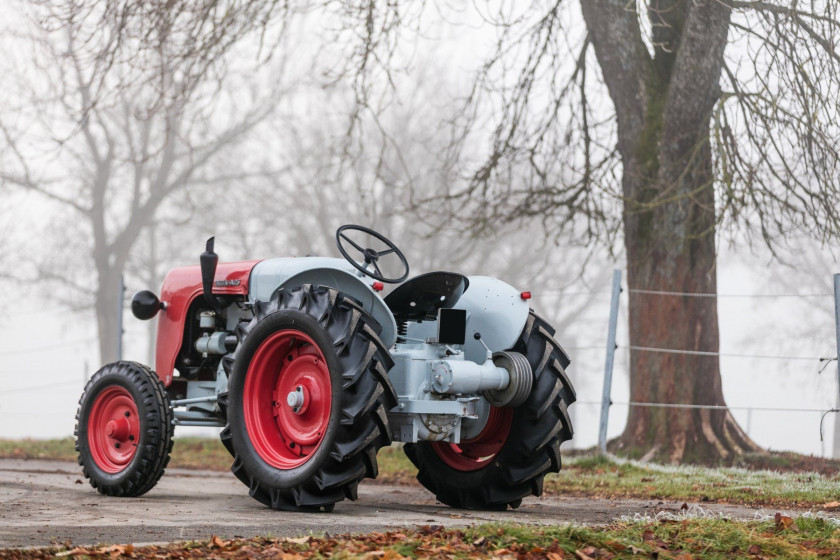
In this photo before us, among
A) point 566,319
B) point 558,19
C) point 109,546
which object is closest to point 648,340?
point 558,19

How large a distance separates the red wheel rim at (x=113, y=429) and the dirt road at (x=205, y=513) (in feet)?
0.85

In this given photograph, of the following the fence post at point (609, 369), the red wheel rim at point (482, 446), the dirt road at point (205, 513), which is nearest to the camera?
the dirt road at point (205, 513)

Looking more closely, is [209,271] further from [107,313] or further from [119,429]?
[107,313]

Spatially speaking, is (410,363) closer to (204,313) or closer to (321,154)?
(204,313)

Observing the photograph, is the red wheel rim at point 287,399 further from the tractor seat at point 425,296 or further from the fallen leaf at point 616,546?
the fallen leaf at point 616,546

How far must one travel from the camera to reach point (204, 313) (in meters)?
7.57

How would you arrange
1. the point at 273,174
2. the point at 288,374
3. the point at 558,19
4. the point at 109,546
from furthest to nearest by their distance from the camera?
the point at 273,174 < the point at 558,19 < the point at 288,374 < the point at 109,546

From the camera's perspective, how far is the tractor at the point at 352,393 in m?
5.84

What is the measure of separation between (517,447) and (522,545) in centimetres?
220

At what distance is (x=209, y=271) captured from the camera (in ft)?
23.7

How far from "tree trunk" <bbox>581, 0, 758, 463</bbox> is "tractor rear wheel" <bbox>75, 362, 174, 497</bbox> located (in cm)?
549

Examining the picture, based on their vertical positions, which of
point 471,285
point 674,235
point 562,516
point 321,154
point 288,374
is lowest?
point 562,516

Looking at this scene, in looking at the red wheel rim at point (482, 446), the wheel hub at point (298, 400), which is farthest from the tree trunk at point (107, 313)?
the wheel hub at point (298, 400)

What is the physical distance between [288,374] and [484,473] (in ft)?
4.61
